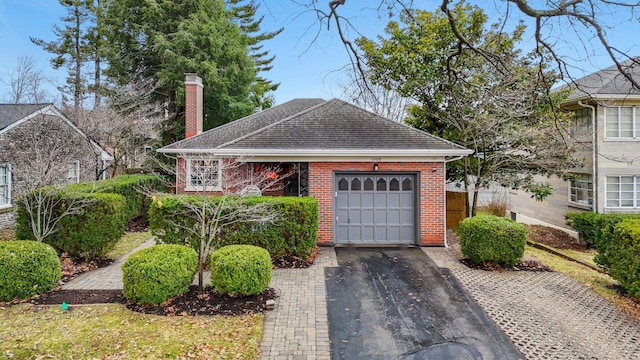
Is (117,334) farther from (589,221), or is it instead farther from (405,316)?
(589,221)

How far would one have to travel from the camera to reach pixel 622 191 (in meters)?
13.6

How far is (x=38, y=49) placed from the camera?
24234mm

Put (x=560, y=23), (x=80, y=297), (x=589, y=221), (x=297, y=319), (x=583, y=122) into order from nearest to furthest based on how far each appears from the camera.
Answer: (x=560, y=23)
(x=297, y=319)
(x=80, y=297)
(x=589, y=221)
(x=583, y=122)

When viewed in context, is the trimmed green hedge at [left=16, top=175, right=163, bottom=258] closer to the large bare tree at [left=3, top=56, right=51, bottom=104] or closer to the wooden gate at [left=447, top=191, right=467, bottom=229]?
the wooden gate at [left=447, top=191, right=467, bottom=229]

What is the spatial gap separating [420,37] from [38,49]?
89.9ft

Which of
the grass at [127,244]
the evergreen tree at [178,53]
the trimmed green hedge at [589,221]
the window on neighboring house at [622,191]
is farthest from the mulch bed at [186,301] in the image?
the window on neighboring house at [622,191]

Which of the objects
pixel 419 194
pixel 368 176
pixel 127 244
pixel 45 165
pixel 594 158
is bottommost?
pixel 127 244

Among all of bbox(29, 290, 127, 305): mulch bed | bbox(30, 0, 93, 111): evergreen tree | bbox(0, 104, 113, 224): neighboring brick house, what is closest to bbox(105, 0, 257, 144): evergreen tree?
bbox(0, 104, 113, 224): neighboring brick house

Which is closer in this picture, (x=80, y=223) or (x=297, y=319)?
(x=297, y=319)

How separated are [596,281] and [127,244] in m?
13.2

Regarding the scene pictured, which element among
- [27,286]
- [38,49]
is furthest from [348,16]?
[38,49]

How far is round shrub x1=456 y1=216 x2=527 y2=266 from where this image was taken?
322 inches

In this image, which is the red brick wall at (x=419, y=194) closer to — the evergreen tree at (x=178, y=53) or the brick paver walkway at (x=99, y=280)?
the brick paver walkway at (x=99, y=280)

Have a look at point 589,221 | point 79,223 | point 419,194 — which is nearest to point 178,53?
point 79,223
